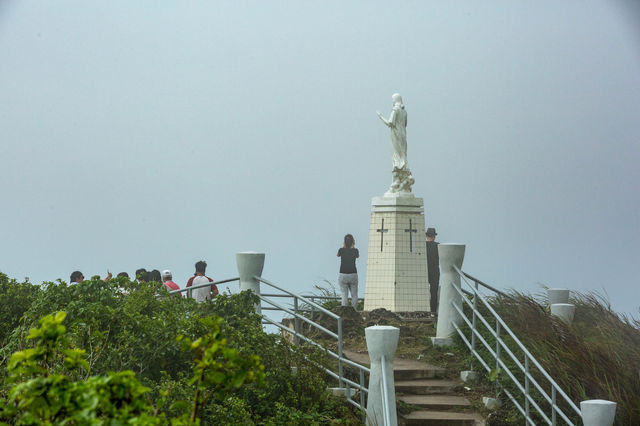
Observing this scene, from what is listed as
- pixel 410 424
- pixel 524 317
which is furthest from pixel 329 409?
pixel 524 317

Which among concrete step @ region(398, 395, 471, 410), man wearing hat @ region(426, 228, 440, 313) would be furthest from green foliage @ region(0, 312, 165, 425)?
man wearing hat @ region(426, 228, 440, 313)

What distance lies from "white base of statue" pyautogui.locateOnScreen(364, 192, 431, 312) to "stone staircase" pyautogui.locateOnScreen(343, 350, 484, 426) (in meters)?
5.04

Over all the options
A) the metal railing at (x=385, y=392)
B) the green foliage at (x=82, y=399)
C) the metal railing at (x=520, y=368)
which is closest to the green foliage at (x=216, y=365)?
the green foliage at (x=82, y=399)

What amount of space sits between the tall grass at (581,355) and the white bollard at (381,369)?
2253 mm

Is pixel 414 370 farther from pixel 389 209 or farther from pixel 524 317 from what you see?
pixel 389 209

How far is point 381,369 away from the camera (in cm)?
1066

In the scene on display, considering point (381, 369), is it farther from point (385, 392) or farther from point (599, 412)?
point (599, 412)

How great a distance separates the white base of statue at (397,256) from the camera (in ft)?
62.4

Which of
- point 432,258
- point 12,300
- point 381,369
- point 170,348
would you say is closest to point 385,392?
point 381,369

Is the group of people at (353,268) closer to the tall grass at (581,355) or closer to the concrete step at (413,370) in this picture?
the tall grass at (581,355)

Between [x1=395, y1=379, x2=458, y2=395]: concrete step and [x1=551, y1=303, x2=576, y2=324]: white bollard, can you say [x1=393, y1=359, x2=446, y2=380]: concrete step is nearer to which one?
[x1=395, y1=379, x2=458, y2=395]: concrete step

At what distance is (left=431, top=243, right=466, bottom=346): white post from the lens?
46.9 feet

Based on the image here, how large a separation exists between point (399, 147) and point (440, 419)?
964 centimetres

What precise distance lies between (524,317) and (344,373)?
11.1 feet
